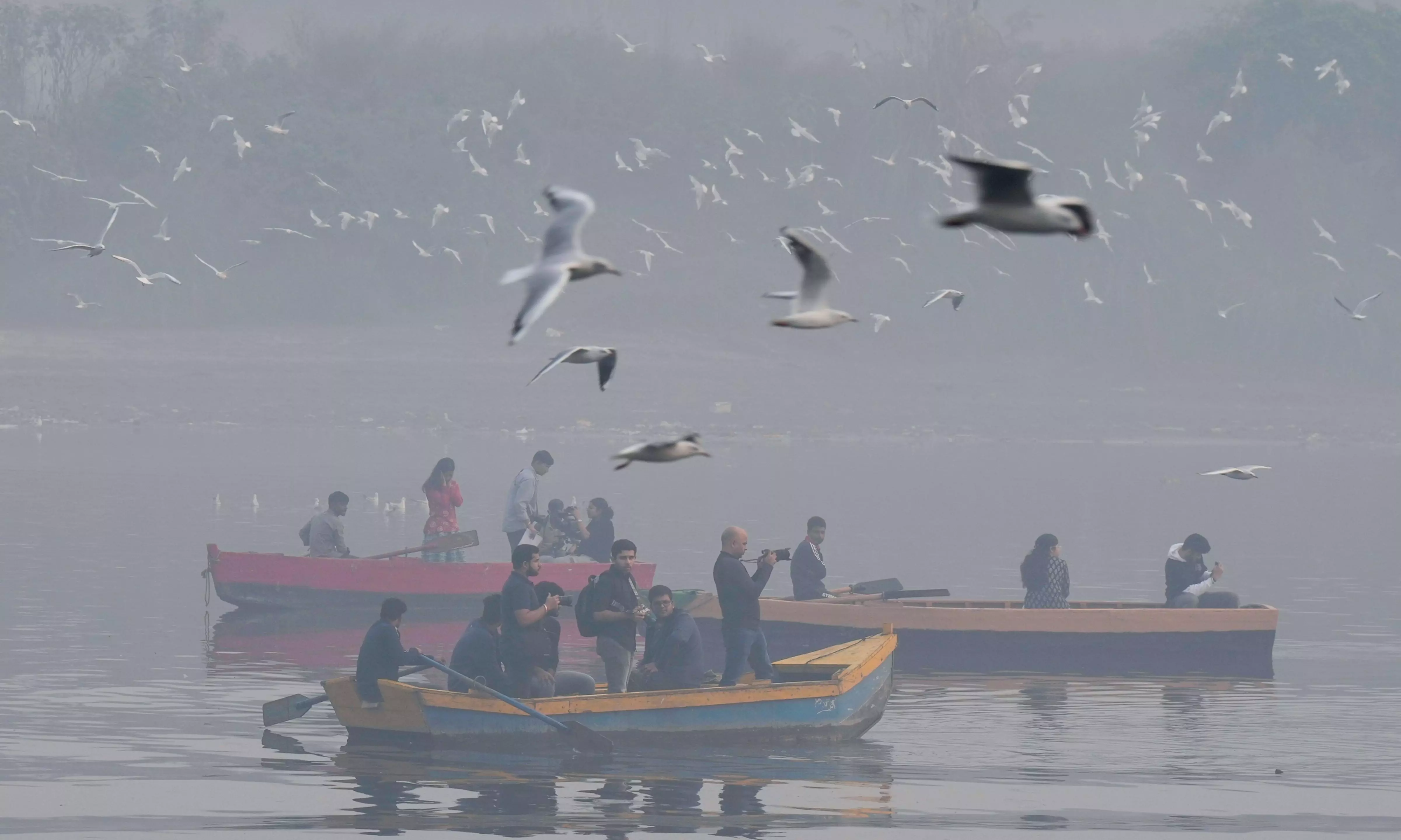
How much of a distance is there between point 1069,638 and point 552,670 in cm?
821

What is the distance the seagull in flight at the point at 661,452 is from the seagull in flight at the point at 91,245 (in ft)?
22.0

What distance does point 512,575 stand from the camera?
1864cm

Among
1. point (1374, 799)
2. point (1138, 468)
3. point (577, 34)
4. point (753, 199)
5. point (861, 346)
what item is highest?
point (577, 34)

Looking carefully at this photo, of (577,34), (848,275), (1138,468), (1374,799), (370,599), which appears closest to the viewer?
(1374,799)

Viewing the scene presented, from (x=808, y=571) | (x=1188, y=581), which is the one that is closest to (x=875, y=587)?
(x=808, y=571)

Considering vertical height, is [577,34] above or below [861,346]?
above

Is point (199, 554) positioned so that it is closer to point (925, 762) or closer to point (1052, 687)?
point (1052, 687)

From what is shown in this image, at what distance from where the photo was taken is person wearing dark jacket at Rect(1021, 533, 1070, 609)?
2503 centimetres

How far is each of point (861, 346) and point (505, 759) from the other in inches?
2689

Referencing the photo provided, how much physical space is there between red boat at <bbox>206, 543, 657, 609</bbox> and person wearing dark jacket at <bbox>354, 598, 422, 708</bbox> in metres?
9.61

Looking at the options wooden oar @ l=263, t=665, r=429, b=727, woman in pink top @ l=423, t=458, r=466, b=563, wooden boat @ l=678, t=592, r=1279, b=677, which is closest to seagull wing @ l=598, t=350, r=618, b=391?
wooden oar @ l=263, t=665, r=429, b=727

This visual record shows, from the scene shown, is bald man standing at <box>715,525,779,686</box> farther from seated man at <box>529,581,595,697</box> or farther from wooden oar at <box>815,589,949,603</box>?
wooden oar at <box>815,589,949,603</box>

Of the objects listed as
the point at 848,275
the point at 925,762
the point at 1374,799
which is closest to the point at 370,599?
the point at 925,762

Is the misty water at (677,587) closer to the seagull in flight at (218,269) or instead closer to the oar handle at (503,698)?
the oar handle at (503,698)
